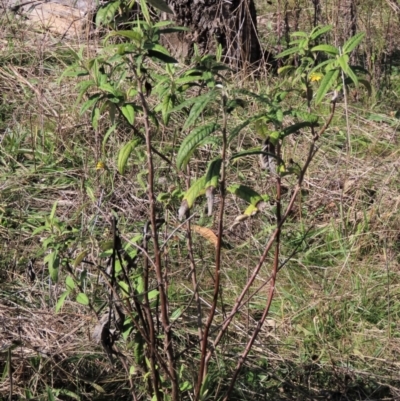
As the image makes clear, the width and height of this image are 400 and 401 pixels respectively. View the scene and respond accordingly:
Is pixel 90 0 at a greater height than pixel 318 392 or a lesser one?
greater

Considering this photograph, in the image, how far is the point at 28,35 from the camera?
15.9ft

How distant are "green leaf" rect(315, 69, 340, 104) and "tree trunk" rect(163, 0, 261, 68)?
9.60ft

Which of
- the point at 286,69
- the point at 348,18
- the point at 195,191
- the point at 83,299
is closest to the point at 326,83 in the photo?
the point at 286,69

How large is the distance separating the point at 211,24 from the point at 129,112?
3150 mm

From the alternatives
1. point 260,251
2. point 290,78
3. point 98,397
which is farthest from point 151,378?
point 260,251

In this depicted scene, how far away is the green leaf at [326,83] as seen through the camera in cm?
181

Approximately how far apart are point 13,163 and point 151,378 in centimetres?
193

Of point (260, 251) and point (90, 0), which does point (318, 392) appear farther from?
point (90, 0)

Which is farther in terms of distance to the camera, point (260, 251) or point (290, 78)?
point (260, 251)

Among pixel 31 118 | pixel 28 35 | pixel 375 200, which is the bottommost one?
pixel 375 200

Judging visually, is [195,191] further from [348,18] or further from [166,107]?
[348,18]

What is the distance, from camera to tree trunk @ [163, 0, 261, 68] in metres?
4.78

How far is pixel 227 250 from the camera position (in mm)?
3346

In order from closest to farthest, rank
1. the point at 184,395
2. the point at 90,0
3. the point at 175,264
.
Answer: the point at 184,395, the point at 175,264, the point at 90,0
